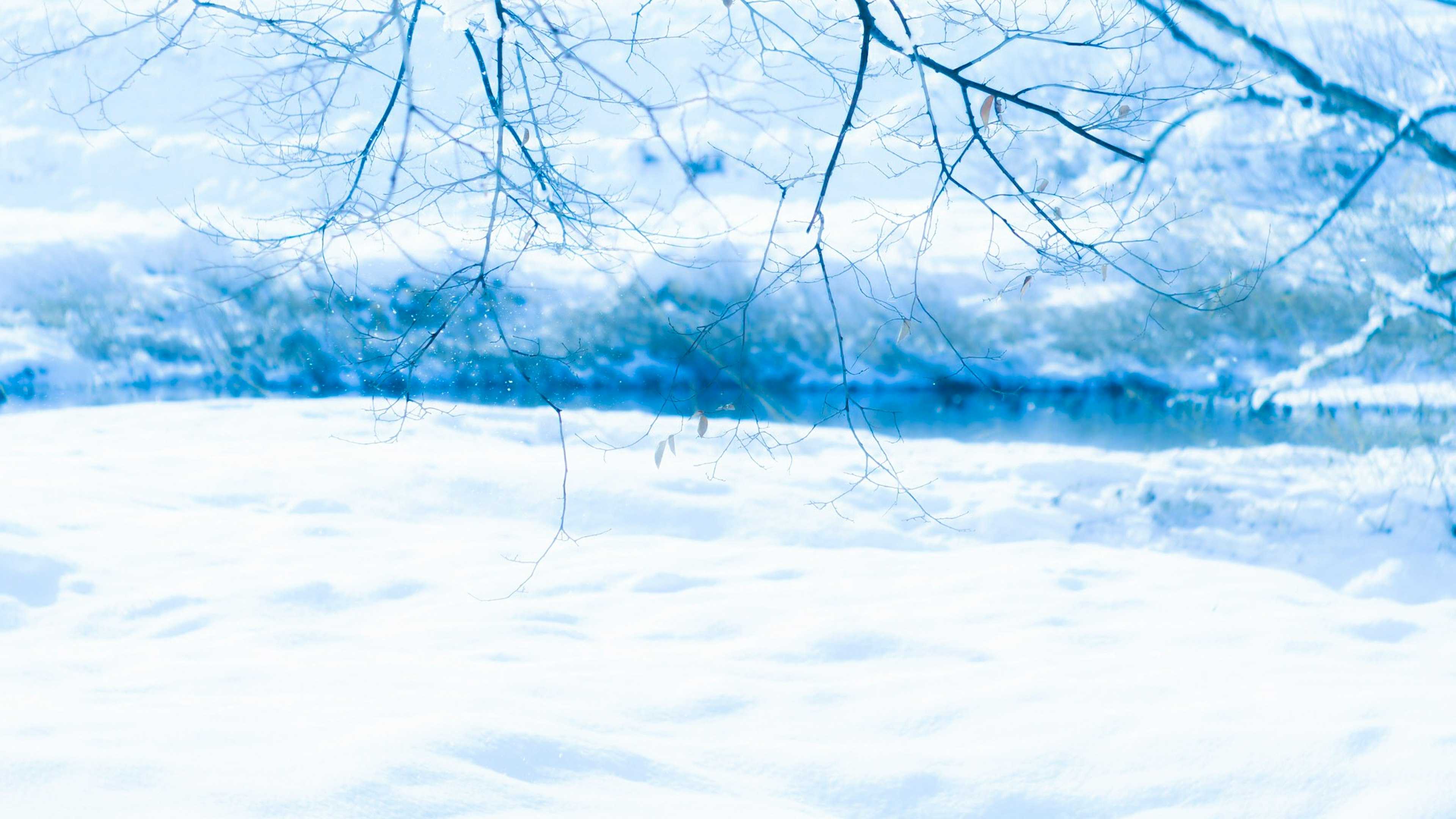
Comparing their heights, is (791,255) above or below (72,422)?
above

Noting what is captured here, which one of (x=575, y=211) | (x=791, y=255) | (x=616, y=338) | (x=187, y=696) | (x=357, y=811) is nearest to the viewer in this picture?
(x=357, y=811)

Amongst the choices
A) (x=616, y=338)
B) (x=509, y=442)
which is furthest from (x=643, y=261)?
(x=509, y=442)

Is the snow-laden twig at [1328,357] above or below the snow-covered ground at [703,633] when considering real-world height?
above

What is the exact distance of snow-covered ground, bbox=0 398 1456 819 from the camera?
2.76m

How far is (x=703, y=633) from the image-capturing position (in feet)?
15.6

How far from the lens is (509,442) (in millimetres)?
9547

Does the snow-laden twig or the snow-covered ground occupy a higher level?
the snow-laden twig

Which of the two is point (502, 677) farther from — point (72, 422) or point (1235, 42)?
point (72, 422)

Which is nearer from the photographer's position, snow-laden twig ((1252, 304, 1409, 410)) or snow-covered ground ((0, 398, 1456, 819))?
snow-covered ground ((0, 398, 1456, 819))

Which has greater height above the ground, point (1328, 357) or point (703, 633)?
point (1328, 357)

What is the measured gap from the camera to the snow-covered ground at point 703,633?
109 inches

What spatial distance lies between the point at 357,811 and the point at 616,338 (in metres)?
16.5

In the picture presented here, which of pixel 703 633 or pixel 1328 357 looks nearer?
pixel 703 633

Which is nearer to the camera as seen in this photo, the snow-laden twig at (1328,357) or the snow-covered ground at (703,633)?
the snow-covered ground at (703,633)
